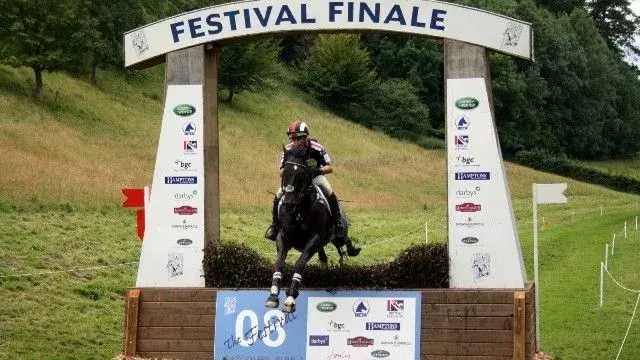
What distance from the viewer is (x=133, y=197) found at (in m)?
15.3

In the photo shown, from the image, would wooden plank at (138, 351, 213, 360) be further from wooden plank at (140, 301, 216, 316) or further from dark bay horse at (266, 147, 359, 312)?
dark bay horse at (266, 147, 359, 312)

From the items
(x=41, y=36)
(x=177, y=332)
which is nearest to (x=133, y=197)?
(x=177, y=332)

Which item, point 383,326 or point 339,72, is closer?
point 383,326

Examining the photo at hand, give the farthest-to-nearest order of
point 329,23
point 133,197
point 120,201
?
1. point 120,201
2. point 133,197
3. point 329,23

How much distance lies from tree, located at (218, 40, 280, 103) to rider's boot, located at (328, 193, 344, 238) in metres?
43.0

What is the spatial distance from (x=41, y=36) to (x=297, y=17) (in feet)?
105

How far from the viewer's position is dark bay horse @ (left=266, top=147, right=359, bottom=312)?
11.7 metres

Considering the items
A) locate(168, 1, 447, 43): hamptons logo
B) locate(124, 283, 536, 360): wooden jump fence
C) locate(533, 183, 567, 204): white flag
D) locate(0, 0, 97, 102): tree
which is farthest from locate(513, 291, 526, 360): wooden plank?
locate(0, 0, 97, 102): tree

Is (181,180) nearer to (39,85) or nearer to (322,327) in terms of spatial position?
(322,327)

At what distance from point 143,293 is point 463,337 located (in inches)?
166

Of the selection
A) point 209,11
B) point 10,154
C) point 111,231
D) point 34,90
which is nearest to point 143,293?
point 209,11

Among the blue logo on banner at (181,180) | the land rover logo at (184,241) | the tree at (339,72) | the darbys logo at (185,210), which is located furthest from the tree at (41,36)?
the land rover logo at (184,241)

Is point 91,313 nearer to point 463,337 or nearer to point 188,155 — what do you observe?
point 188,155

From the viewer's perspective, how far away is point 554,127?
87500mm
